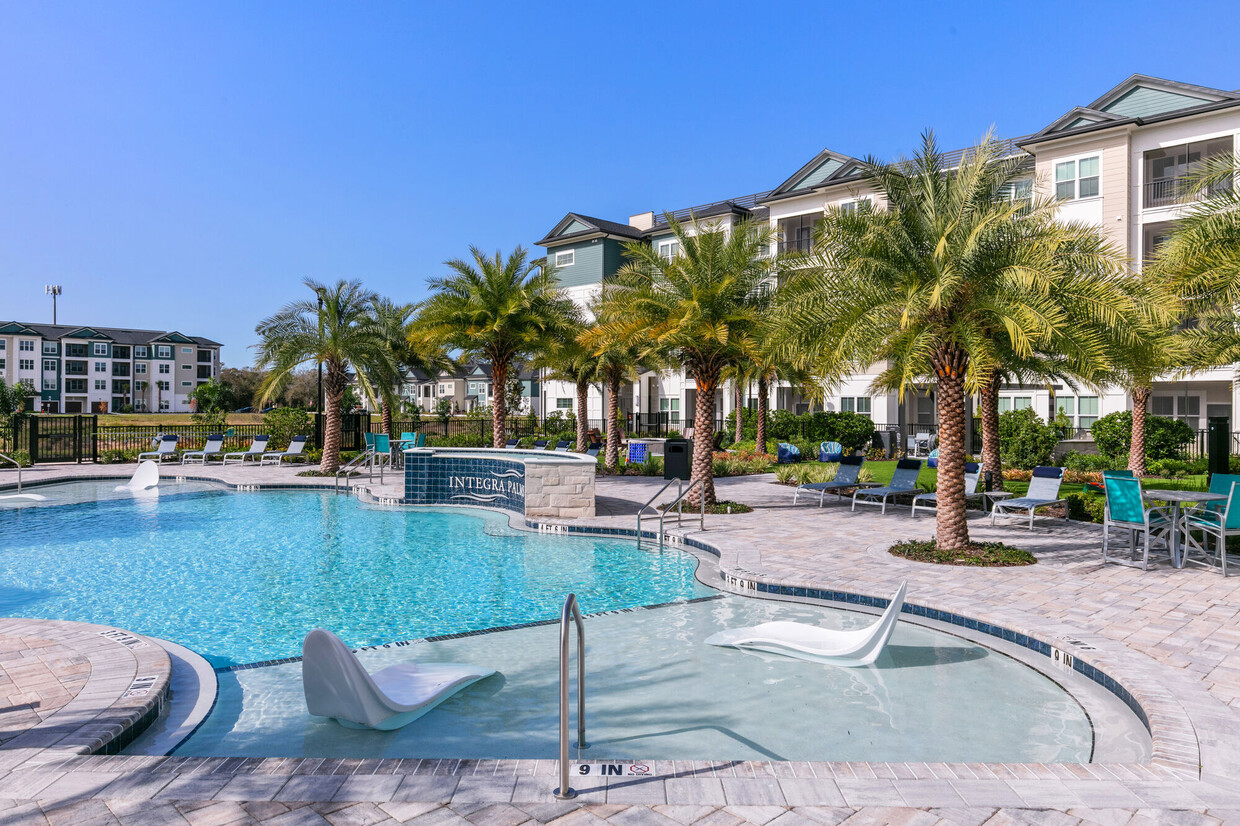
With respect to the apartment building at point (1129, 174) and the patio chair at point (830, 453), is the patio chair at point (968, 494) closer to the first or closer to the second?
the apartment building at point (1129, 174)

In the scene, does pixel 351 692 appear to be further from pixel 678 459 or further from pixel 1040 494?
pixel 678 459

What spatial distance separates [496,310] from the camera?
21469mm

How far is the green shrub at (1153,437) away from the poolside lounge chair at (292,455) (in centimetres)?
2766

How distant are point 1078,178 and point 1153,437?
1082cm

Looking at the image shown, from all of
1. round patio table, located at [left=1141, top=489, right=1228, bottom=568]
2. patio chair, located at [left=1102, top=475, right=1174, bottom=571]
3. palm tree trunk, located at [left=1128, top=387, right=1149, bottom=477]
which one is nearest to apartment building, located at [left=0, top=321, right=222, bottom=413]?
palm tree trunk, located at [left=1128, top=387, right=1149, bottom=477]

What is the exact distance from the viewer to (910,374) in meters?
10.0

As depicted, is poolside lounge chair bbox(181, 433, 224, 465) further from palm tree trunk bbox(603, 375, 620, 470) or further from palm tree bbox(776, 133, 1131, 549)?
palm tree bbox(776, 133, 1131, 549)

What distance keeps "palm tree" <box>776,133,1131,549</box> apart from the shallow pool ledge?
5211 mm

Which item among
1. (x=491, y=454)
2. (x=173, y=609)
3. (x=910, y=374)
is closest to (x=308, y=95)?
(x=491, y=454)

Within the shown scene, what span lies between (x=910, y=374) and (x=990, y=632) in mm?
4131

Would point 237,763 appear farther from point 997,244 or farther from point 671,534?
point 997,244

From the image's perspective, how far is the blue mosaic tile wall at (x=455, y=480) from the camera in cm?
1631

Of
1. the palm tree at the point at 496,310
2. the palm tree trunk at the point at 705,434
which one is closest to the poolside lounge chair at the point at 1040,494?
the palm tree trunk at the point at 705,434

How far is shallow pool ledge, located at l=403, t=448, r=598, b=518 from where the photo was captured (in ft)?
46.4
